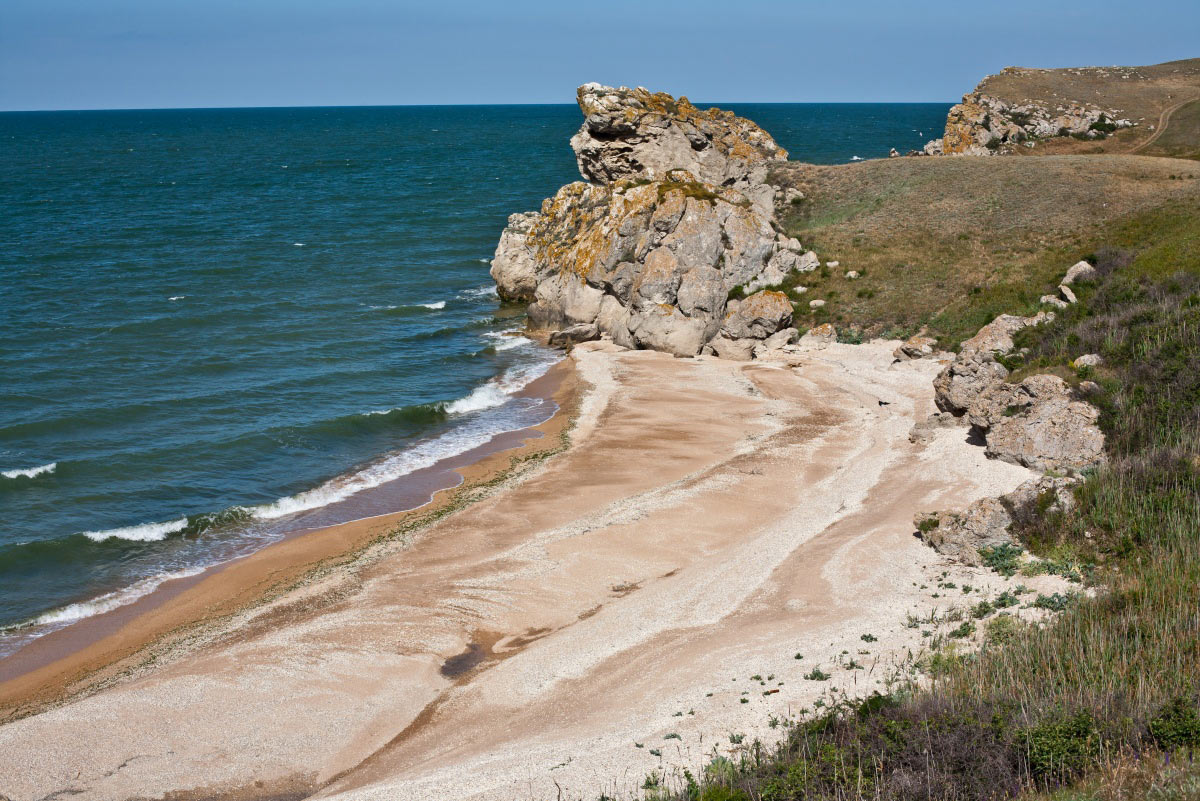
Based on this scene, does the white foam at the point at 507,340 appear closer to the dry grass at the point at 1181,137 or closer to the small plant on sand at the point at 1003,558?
the small plant on sand at the point at 1003,558

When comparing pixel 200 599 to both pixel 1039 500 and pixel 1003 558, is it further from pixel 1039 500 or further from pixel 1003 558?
pixel 1039 500

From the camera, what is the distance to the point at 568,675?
659 inches

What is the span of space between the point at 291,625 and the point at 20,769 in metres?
5.75

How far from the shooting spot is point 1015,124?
74500mm

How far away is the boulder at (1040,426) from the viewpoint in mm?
22625

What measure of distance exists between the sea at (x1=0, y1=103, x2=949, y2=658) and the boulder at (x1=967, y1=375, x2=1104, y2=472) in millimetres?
17066

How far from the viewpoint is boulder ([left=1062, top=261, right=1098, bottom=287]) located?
3578cm

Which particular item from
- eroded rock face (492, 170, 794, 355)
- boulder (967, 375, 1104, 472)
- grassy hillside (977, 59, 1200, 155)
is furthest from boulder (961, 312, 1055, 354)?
grassy hillside (977, 59, 1200, 155)

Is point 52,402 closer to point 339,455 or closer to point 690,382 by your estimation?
point 339,455

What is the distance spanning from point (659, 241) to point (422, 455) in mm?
17196

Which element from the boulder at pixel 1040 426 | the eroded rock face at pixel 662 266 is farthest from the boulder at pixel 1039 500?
the eroded rock face at pixel 662 266

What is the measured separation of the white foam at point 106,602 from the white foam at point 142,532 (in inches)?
91.8

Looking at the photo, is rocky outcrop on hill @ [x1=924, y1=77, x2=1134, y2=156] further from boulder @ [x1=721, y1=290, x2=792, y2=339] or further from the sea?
boulder @ [x1=721, y1=290, x2=792, y2=339]

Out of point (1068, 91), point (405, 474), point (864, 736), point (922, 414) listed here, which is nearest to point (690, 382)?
point (922, 414)
